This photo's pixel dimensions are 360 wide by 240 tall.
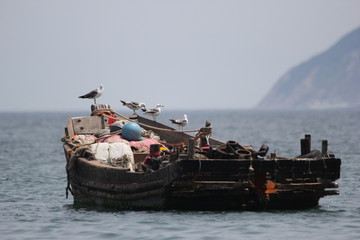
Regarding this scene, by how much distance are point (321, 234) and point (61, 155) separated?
3482 cm

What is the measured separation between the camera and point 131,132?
23.6 meters

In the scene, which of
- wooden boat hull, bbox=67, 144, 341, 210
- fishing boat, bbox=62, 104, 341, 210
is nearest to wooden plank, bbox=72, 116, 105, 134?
fishing boat, bbox=62, 104, 341, 210

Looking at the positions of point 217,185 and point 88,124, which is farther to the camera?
point 88,124

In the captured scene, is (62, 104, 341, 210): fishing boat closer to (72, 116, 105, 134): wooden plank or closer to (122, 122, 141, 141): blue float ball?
(122, 122, 141, 141): blue float ball

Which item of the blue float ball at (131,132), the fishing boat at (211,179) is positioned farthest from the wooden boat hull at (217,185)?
the blue float ball at (131,132)

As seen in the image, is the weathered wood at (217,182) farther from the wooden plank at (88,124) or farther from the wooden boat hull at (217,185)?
the wooden plank at (88,124)

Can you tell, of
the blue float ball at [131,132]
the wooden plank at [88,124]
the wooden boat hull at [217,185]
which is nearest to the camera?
the wooden boat hull at [217,185]

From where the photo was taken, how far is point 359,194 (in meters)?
25.2

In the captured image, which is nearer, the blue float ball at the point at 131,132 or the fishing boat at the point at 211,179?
the fishing boat at the point at 211,179

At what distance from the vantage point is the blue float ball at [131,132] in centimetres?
2358

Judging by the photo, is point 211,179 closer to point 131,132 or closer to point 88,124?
point 131,132

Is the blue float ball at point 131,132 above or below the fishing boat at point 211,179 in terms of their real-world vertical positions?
above

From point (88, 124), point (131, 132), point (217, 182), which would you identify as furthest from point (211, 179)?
point (88, 124)

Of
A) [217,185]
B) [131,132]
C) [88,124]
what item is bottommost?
[217,185]
